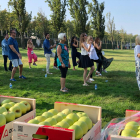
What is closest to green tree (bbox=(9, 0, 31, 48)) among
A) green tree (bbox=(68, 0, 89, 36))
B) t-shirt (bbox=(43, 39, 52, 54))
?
green tree (bbox=(68, 0, 89, 36))

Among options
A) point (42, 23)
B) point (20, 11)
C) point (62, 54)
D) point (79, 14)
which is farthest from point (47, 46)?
point (42, 23)

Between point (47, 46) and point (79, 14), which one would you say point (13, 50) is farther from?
point (79, 14)

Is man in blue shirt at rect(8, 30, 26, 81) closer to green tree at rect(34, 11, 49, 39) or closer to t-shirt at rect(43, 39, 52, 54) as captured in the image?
t-shirt at rect(43, 39, 52, 54)

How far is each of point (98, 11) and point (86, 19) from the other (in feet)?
17.8

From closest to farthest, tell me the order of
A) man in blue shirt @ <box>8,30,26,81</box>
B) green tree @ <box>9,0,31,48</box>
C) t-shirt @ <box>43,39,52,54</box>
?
man in blue shirt @ <box>8,30,26,81</box> → t-shirt @ <box>43,39,52,54</box> → green tree @ <box>9,0,31,48</box>

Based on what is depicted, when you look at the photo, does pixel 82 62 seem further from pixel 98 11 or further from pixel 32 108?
pixel 98 11

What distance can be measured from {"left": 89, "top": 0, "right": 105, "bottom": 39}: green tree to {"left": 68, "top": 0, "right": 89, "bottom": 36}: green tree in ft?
14.9

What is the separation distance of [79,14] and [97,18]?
6.50 meters

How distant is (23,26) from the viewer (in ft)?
130

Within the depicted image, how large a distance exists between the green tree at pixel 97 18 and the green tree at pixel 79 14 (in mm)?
4531


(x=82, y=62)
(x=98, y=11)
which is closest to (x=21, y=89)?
(x=82, y=62)

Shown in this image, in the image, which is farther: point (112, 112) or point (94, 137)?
point (112, 112)

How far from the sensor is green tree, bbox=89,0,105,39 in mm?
51062

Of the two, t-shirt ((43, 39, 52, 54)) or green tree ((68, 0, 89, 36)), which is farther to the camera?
green tree ((68, 0, 89, 36))
